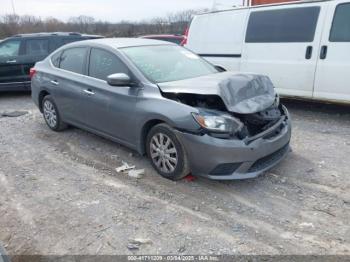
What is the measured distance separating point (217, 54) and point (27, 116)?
4057 mm

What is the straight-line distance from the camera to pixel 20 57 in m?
9.23

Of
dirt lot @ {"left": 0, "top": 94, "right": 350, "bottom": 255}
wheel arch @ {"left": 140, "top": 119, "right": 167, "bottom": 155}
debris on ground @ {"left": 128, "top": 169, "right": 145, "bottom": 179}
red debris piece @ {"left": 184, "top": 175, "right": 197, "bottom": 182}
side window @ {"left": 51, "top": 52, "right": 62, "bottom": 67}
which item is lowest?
dirt lot @ {"left": 0, "top": 94, "right": 350, "bottom": 255}

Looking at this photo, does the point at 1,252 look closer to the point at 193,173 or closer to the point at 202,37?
the point at 193,173

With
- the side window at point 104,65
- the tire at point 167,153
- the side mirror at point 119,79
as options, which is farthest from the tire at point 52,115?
the tire at point 167,153

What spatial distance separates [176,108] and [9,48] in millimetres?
7068

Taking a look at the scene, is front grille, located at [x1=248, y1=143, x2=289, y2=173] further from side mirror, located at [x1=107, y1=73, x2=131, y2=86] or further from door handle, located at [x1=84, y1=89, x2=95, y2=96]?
door handle, located at [x1=84, y1=89, x2=95, y2=96]

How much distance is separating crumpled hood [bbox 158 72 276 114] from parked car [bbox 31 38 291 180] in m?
0.01

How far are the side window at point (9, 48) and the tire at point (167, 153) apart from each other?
6.59 metres

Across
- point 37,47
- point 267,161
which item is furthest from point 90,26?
point 267,161

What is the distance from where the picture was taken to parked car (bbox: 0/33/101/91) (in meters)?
9.16

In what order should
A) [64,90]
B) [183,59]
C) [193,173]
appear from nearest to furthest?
1. [193,173]
2. [183,59]
3. [64,90]

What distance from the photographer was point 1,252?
253 centimetres

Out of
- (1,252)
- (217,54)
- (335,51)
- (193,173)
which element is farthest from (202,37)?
(1,252)

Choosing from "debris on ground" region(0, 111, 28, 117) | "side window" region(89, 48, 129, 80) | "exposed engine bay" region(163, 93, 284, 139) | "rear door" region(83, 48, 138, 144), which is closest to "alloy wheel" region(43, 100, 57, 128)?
"rear door" region(83, 48, 138, 144)
